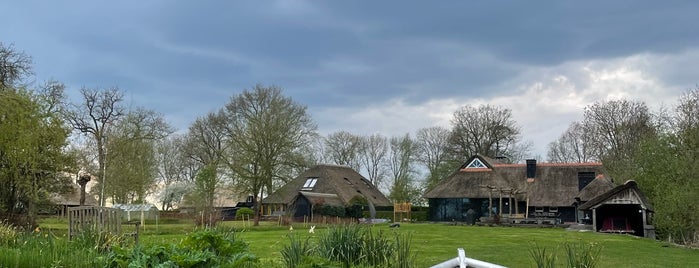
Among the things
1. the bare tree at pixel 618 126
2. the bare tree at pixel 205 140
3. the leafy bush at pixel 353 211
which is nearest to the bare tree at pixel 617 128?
the bare tree at pixel 618 126

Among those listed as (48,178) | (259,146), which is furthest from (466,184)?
(48,178)

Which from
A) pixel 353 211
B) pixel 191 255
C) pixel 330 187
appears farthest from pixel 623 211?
pixel 191 255

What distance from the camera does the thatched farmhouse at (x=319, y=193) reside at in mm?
46906

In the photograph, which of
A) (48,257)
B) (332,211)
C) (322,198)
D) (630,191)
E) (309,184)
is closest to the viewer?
(48,257)

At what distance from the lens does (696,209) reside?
2288 cm

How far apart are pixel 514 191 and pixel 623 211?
9282 millimetres

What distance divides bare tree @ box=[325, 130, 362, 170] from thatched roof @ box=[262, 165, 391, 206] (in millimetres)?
8434

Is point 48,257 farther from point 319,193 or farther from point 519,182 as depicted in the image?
point 519,182

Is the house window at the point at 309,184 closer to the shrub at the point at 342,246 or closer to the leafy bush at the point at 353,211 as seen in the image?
the leafy bush at the point at 353,211

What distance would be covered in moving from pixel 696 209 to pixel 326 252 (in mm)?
20293

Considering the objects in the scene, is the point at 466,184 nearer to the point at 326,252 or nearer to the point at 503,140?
the point at 503,140

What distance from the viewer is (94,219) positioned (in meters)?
10.4

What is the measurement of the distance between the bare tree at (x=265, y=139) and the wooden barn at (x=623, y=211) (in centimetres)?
2063

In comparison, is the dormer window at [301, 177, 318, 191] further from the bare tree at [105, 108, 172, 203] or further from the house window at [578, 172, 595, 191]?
the house window at [578, 172, 595, 191]
